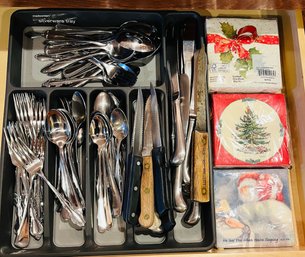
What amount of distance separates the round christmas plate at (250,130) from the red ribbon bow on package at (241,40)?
11 cm

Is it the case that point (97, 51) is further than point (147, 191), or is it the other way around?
point (97, 51)

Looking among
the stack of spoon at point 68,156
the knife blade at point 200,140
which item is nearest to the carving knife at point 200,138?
the knife blade at point 200,140

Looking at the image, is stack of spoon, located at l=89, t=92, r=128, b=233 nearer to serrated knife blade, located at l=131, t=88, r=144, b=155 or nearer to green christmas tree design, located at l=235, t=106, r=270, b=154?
serrated knife blade, located at l=131, t=88, r=144, b=155

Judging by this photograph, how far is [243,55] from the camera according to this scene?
870mm

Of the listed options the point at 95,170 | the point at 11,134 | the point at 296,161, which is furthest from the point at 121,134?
the point at 296,161

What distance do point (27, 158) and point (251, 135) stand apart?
0.43m

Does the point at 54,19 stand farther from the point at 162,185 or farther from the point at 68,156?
the point at 162,185

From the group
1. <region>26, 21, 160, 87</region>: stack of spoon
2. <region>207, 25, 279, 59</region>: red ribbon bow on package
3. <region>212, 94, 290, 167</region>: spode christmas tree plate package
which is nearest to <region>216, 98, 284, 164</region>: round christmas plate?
<region>212, 94, 290, 167</region>: spode christmas tree plate package

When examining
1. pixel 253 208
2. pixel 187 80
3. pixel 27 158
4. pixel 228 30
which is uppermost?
pixel 228 30

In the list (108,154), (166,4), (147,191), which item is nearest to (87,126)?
(108,154)

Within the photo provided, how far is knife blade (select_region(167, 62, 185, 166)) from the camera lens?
2.56 feet

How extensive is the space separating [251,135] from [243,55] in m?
0.17

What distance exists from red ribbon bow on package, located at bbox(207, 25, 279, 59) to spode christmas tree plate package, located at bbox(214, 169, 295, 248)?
0.81ft

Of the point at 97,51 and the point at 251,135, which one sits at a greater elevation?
the point at 97,51
